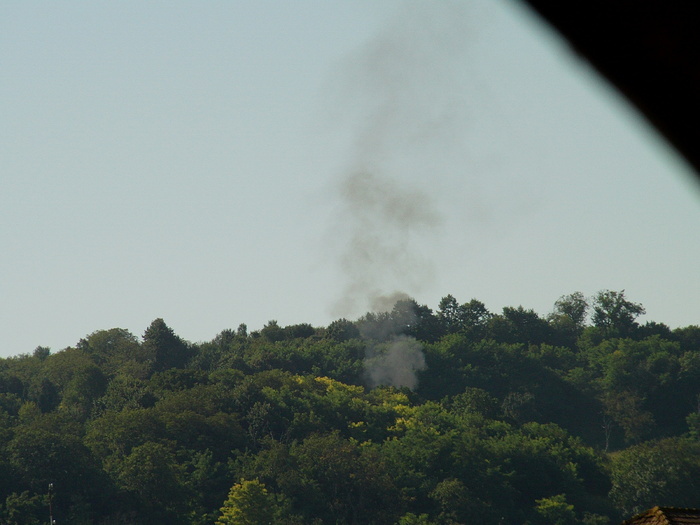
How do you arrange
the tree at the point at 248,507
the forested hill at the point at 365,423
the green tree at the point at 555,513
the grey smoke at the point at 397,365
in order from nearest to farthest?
the tree at the point at 248,507, the forested hill at the point at 365,423, the green tree at the point at 555,513, the grey smoke at the point at 397,365

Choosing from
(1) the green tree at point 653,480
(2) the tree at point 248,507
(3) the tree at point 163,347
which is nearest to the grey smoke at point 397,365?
(3) the tree at point 163,347

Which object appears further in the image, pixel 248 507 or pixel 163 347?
pixel 163 347

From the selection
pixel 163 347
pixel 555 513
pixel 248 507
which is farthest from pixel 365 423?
pixel 163 347

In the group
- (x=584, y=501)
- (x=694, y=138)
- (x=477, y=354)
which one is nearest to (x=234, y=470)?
(x=584, y=501)

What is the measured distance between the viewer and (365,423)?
3386 inches

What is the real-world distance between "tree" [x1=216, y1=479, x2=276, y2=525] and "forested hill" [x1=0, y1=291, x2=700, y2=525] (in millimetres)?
144

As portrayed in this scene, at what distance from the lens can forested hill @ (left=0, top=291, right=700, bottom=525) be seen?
67.6 meters

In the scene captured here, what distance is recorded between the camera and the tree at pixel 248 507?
2520 inches

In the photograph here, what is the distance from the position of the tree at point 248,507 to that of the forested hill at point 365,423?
14 cm

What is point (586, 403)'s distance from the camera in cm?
10806

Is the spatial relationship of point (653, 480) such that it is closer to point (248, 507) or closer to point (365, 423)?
point (365, 423)

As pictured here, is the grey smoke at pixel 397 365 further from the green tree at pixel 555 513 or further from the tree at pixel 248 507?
the tree at pixel 248 507

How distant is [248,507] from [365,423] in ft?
75.6

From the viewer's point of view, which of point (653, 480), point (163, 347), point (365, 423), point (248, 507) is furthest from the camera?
point (163, 347)
